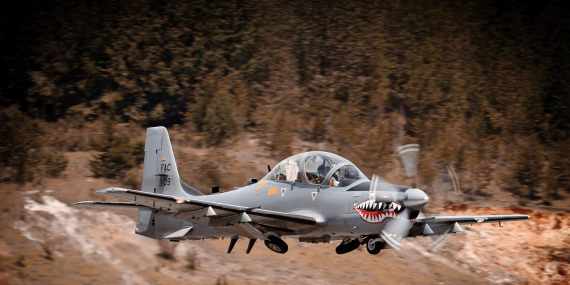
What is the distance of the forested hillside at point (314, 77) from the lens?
35.2 meters

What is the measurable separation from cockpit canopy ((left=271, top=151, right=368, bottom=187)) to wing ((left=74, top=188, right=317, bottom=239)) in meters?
0.93

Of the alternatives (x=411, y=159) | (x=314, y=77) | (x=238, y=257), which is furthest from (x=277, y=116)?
(x=411, y=159)

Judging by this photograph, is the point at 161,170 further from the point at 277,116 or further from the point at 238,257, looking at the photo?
the point at 277,116

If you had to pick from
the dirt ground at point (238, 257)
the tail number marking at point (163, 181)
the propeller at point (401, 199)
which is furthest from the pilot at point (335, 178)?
the dirt ground at point (238, 257)

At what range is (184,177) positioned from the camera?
31703 mm

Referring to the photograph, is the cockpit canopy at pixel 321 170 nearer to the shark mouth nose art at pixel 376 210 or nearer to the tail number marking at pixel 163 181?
the shark mouth nose art at pixel 376 210

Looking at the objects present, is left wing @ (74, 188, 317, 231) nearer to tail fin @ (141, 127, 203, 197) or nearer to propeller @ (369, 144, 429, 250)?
propeller @ (369, 144, 429, 250)

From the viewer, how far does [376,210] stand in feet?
34.9

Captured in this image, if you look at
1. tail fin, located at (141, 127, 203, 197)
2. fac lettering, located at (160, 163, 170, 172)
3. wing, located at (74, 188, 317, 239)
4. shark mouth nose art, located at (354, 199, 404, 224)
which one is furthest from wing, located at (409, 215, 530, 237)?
fac lettering, located at (160, 163, 170, 172)

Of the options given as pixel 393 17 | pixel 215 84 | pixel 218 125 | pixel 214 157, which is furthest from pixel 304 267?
pixel 393 17

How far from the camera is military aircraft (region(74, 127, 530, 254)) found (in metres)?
10.5

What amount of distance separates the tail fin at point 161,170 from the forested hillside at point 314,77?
1752 centimetres

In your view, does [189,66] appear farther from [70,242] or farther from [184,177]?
[70,242]

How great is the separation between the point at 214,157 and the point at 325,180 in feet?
74.9
